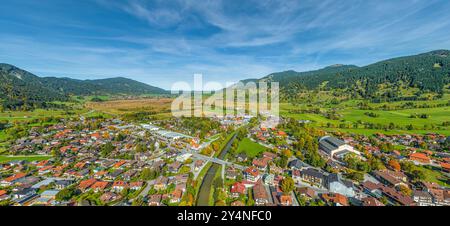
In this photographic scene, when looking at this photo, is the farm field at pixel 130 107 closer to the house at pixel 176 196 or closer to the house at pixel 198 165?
the house at pixel 198 165

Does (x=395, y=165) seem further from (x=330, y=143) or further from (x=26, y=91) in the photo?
(x=26, y=91)

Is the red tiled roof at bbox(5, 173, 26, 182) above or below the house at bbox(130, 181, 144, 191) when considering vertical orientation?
above

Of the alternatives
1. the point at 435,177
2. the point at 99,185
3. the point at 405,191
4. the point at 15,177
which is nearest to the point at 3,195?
the point at 15,177

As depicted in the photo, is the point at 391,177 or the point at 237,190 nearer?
the point at 237,190

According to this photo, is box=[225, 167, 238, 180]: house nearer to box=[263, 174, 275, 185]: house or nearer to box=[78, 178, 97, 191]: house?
box=[263, 174, 275, 185]: house

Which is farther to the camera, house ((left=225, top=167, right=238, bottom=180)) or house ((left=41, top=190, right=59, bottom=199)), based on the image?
house ((left=225, top=167, right=238, bottom=180))

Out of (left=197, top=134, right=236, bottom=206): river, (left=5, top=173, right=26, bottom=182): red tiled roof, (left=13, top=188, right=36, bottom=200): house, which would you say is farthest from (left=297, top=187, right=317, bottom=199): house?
(left=5, top=173, right=26, bottom=182): red tiled roof

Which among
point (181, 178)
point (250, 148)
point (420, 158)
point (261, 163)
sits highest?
point (420, 158)

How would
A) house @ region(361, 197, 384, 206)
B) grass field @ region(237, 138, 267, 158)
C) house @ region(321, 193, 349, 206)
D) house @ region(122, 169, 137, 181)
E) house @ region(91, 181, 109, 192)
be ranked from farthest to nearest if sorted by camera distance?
grass field @ region(237, 138, 267, 158) < house @ region(122, 169, 137, 181) < house @ region(91, 181, 109, 192) < house @ region(321, 193, 349, 206) < house @ region(361, 197, 384, 206)
